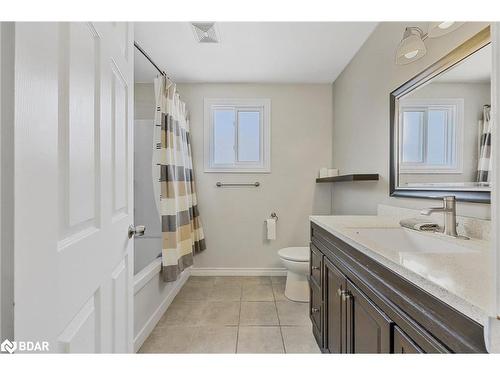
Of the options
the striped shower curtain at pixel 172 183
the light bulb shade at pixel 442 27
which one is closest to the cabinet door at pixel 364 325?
the light bulb shade at pixel 442 27

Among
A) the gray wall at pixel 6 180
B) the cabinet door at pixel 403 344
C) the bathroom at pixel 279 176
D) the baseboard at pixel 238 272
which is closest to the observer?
the gray wall at pixel 6 180

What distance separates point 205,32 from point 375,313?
7.14 feet

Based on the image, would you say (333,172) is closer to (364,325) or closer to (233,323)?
(233,323)

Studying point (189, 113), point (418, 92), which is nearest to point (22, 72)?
point (418, 92)

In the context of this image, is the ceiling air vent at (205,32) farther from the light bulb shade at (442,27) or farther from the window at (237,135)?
the light bulb shade at (442,27)

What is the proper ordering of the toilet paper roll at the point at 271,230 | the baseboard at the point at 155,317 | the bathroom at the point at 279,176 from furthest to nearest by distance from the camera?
the toilet paper roll at the point at 271,230, the baseboard at the point at 155,317, the bathroom at the point at 279,176

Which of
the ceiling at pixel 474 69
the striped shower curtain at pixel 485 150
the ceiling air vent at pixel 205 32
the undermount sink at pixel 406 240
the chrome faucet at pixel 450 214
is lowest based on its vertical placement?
the undermount sink at pixel 406 240

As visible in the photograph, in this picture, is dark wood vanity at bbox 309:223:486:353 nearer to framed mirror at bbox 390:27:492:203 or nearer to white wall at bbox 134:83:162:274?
framed mirror at bbox 390:27:492:203

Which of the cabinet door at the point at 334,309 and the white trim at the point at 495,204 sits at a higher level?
the white trim at the point at 495,204

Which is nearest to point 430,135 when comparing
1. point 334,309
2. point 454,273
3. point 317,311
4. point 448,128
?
point 448,128

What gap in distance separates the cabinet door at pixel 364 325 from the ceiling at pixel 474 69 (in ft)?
3.44

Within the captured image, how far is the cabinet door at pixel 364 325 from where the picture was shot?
0.81 meters
